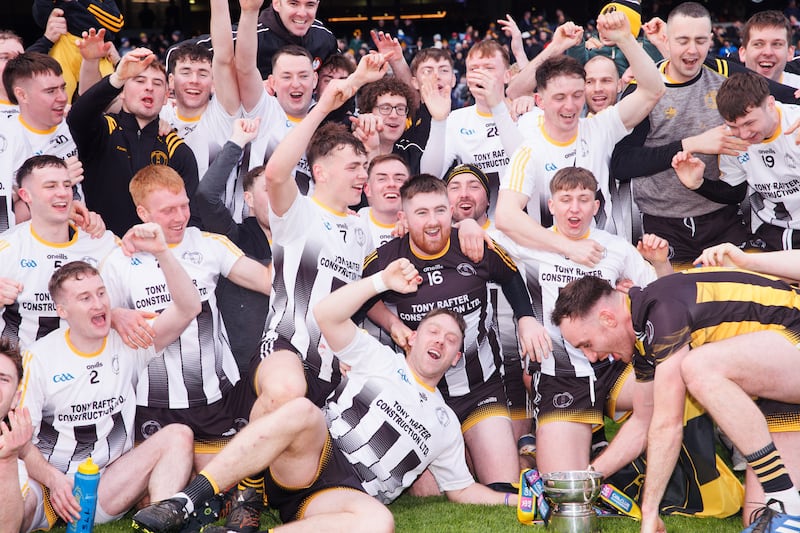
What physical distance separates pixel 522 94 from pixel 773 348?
445 centimetres

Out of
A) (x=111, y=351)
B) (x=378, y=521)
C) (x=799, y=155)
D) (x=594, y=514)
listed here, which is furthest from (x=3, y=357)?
(x=799, y=155)

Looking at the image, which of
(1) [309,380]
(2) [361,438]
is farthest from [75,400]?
(2) [361,438]

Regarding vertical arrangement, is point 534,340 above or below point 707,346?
below

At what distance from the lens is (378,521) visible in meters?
5.34

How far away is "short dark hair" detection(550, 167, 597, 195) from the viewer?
655cm

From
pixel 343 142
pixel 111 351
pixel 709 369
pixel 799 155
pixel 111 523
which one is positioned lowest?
pixel 111 523

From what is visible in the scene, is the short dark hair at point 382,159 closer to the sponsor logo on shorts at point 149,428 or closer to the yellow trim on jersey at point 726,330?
the sponsor logo on shorts at point 149,428

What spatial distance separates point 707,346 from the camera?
17.2ft

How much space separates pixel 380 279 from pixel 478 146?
2.52m

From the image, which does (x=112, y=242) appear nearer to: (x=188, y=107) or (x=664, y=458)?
(x=188, y=107)

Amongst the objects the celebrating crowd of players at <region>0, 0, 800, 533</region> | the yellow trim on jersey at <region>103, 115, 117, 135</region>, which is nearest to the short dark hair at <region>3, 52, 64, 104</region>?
the celebrating crowd of players at <region>0, 0, 800, 533</region>

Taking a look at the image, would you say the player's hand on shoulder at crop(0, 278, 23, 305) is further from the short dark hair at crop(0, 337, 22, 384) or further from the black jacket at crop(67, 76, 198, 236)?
the black jacket at crop(67, 76, 198, 236)

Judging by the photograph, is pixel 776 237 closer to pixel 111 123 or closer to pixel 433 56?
pixel 433 56

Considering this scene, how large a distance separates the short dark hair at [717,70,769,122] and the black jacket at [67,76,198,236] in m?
4.02
